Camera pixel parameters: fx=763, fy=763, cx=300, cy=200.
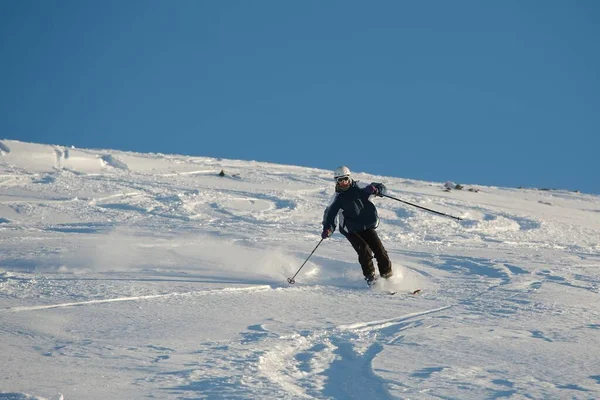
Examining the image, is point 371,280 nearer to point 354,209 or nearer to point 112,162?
point 354,209

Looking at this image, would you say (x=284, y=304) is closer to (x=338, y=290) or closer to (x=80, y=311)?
(x=338, y=290)

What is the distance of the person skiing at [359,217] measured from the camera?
9984 millimetres

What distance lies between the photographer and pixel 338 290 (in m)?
9.61

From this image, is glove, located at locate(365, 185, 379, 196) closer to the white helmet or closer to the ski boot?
the white helmet

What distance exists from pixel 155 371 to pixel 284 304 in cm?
300

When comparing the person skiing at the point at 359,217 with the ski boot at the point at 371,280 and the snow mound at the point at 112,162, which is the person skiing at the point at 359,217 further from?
the snow mound at the point at 112,162

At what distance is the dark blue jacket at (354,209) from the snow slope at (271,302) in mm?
836

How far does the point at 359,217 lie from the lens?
10.0 m

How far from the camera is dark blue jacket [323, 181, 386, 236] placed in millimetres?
10008

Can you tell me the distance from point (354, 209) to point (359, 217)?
0.44ft

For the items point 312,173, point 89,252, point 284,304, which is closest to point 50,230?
point 89,252

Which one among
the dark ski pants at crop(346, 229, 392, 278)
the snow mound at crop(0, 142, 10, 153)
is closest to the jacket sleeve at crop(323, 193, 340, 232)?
the dark ski pants at crop(346, 229, 392, 278)

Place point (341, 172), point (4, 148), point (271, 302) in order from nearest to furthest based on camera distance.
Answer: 1. point (271, 302)
2. point (341, 172)
3. point (4, 148)

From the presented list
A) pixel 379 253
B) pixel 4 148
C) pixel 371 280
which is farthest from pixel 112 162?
pixel 371 280
